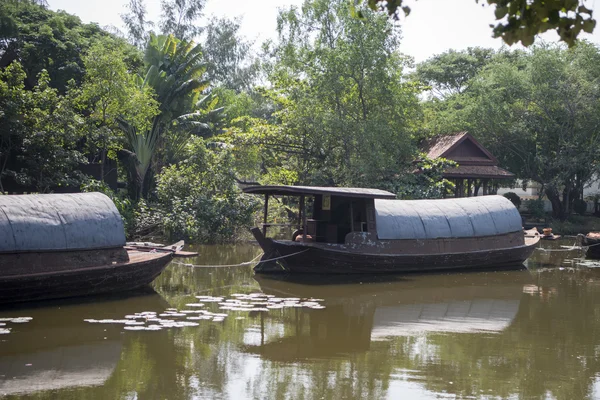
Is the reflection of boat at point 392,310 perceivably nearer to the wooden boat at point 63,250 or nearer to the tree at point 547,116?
the wooden boat at point 63,250

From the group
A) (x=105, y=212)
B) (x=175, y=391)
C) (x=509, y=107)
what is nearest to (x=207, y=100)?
(x=509, y=107)

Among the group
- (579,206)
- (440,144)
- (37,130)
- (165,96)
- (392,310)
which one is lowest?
(392,310)

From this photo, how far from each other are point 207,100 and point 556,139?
1692 cm

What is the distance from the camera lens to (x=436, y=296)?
13.8 metres

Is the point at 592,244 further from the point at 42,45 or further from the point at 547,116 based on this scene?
the point at 42,45

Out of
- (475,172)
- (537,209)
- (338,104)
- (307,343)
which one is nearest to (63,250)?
(307,343)

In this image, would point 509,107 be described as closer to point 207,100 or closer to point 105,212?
point 207,100

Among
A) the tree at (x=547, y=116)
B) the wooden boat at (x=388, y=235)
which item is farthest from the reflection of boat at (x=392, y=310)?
the tree at (x=547, y=116)

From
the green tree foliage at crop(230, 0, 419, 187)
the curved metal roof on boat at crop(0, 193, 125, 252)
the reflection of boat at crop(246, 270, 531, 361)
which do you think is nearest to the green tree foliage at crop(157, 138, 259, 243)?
the green tree foliage at crop(230, 0, 419, 187)

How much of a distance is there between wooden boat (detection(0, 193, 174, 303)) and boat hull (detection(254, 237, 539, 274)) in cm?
346

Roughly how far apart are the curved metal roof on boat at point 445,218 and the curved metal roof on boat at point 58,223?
21.4 ft

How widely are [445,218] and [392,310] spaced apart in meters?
5.32

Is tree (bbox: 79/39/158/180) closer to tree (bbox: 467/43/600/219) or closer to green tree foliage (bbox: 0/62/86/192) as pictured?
green tree foliage (bbox: 0/62/86/192)

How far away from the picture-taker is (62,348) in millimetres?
8750
